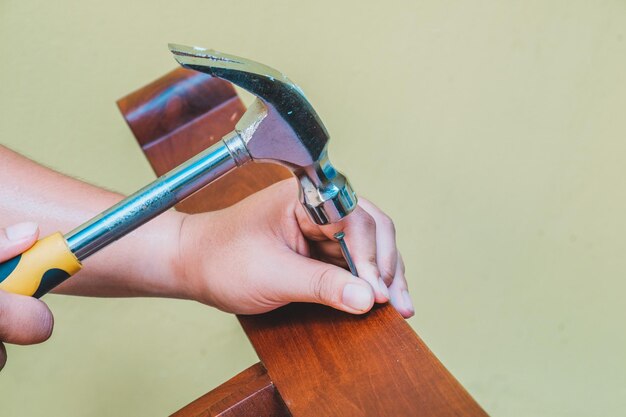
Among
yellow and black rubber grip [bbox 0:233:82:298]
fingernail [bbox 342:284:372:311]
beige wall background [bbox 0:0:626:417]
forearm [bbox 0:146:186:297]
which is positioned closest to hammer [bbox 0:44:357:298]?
yellow and black rubber grip [bbox 0:233:82:298]

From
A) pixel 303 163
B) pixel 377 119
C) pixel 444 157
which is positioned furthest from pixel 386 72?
pixel 303 163

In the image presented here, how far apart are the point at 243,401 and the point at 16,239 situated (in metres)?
0.21

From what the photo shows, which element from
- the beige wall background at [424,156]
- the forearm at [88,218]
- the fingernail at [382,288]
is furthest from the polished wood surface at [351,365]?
the beige wall background at [424,156]

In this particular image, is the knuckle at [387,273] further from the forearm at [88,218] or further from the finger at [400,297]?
the forearm at [88,218]

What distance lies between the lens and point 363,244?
0.62 metres

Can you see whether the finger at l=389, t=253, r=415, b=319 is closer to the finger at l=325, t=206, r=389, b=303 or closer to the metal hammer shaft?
the finger at l=325, t=206, r=389, b=303

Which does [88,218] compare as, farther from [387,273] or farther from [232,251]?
[387,273]

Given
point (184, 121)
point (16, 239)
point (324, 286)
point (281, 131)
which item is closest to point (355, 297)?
point (324, 286)

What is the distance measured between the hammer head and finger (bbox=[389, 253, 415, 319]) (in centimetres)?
15

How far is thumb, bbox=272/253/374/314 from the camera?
1.84 feet

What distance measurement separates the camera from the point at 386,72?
124 centimetres

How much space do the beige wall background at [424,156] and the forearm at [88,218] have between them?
1.40 ft

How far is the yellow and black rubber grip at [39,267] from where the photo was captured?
0.48m

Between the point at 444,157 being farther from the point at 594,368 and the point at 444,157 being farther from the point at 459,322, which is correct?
the point at 594,368
